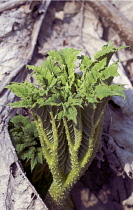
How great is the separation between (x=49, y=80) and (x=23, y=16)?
6.28ft

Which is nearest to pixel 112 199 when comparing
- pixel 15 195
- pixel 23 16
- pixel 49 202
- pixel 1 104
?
pixel 49 202

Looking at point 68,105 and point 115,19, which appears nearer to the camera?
point 68,105

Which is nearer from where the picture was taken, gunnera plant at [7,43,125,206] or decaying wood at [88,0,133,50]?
gunnera plant at [7,43,125,206]

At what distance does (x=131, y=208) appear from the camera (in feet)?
9.38

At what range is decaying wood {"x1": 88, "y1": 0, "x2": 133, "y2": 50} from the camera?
3893 mm

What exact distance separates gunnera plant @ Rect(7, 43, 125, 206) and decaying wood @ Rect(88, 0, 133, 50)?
7.03 ft

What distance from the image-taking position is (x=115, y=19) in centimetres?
399

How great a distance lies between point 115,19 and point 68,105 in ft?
9.28

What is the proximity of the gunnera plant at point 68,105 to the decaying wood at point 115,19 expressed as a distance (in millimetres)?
2141

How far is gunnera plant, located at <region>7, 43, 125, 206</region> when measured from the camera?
1.68 m

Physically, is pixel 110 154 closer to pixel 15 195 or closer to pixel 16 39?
pixel 15 195

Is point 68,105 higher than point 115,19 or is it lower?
higher

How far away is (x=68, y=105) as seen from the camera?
166 cm

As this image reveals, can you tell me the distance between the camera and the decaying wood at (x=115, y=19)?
389 centimetres
